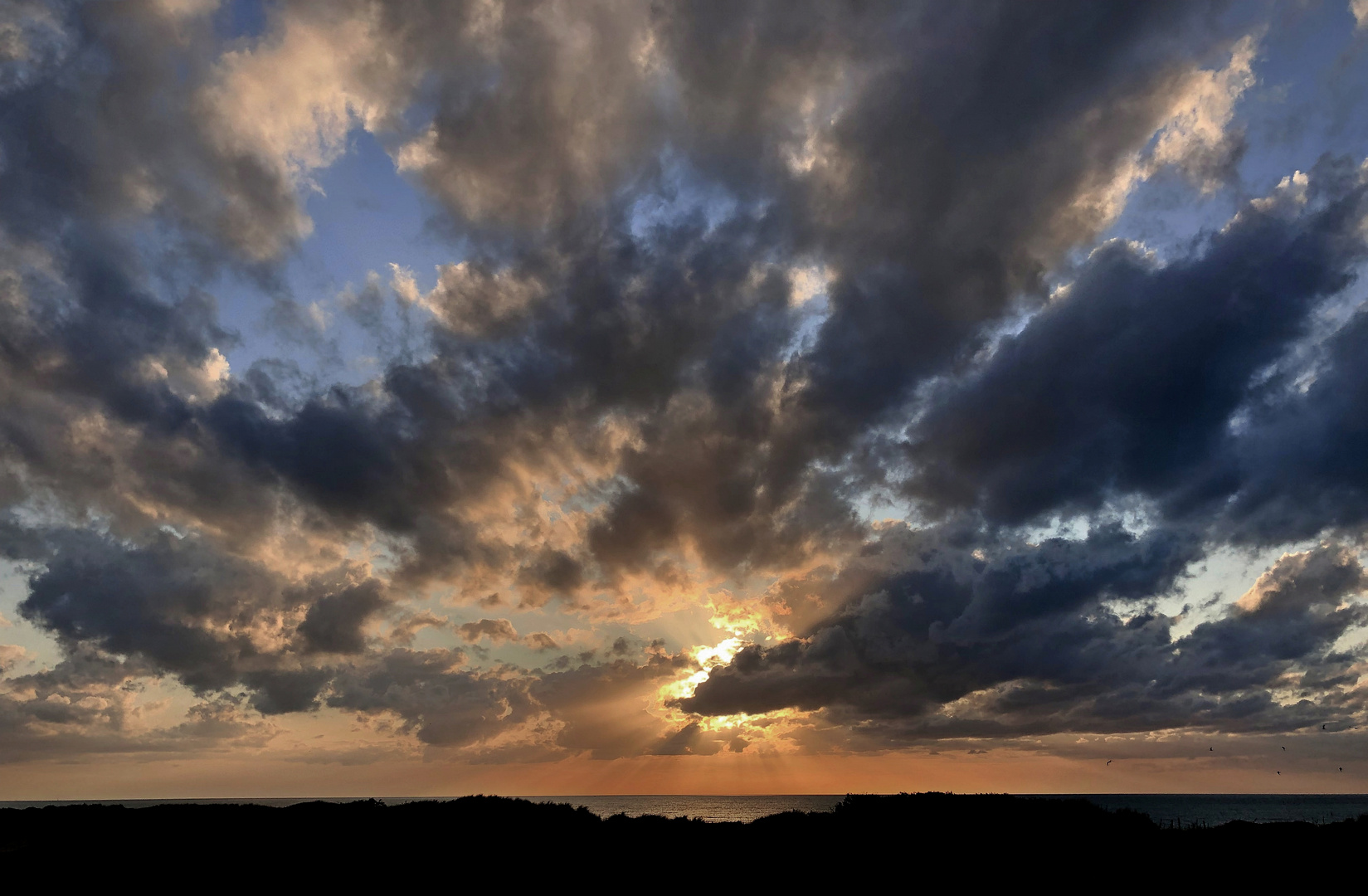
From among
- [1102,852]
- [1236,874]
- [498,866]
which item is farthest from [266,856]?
[1236,874]

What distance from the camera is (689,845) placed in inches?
1767

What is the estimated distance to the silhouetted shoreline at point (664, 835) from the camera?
140ft

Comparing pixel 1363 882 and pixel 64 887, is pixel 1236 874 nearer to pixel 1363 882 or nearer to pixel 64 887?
pixel 1363 882

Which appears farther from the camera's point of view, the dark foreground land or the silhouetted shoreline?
the silhouetted shoreline

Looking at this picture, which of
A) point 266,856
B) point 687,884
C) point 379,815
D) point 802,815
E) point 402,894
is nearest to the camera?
point 402,894

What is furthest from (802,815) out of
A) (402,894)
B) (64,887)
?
(64,887)

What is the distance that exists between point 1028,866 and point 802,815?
56.8 feet

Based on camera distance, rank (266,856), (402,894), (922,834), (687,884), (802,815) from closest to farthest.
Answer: (402,894) < (687,884) < (266,856) < (922,834) < (802,815)

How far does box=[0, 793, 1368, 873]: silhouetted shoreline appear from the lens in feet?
140

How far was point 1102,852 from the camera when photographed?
4178cm

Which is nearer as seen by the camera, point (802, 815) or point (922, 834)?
point (922, 834)

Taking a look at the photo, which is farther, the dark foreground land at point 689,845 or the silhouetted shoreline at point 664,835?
the silhouetted shoreline at point 664,835

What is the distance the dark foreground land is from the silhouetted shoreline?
0.47 ft

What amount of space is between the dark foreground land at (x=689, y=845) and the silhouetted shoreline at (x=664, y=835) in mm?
144
